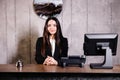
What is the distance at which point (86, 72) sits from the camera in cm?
247

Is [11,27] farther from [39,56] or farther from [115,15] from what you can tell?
[115,15]

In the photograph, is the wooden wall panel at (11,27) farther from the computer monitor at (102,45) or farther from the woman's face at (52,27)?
the computer monitor at (102,45)

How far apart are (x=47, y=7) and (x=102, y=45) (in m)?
1.57

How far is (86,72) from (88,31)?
168cm

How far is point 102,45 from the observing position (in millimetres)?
2742

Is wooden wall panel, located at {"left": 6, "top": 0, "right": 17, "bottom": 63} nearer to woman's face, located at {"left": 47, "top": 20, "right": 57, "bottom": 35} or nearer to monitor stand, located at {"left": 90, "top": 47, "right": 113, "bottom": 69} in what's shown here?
woman's face, located at {"left": 47, "top": 20, "right": 57, "bottom": 35}

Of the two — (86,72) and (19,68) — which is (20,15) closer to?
(19,68)

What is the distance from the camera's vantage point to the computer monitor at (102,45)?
272cm

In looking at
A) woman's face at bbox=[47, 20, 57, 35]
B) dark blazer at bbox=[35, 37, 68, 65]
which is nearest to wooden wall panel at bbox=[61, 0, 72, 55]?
dark blazer at bbox=[35, 37, 68, 65]

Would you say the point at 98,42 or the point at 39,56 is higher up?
the point at 98,42

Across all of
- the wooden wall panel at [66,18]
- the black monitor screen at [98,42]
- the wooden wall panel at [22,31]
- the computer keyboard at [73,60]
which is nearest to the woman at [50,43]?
the wooden wall panel at [66,18]

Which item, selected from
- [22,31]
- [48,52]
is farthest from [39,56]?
[22,31]

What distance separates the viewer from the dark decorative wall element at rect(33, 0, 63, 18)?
13.1ft

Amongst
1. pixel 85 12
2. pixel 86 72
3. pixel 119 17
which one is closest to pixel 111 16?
pixel 119 17
